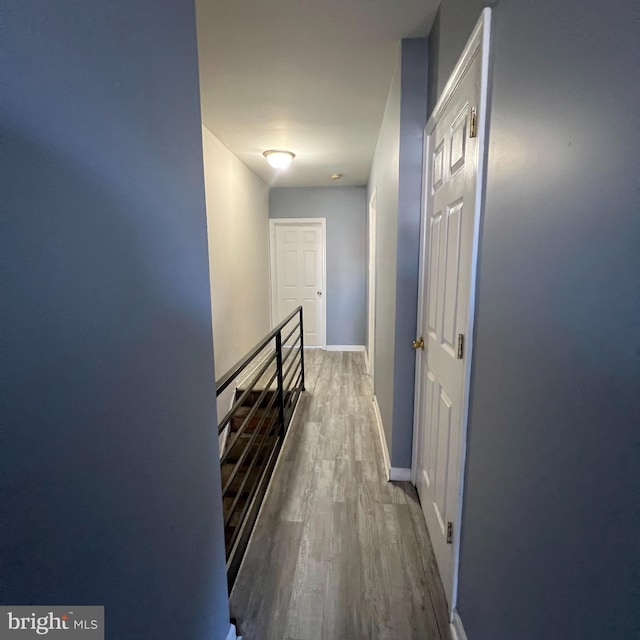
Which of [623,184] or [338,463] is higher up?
[623,184]

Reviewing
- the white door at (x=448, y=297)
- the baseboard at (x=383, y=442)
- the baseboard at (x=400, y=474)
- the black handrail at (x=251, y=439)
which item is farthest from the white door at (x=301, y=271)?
the white door at (x=448, y=297)

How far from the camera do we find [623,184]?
48cm

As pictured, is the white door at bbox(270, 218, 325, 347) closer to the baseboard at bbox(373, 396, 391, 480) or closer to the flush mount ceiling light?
the flush mount ceiling light

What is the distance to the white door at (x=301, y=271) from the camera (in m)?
5.32

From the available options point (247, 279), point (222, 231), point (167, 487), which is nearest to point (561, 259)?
point (167, 487)

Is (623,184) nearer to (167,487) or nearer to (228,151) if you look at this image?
(167,487)

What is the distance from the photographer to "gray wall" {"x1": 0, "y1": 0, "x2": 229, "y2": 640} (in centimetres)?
44

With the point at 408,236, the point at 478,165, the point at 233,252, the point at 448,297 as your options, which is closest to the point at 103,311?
the point at 478,165

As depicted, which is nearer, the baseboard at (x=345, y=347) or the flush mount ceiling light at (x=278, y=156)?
the flush mount ceiling light at (x=278, y=156)

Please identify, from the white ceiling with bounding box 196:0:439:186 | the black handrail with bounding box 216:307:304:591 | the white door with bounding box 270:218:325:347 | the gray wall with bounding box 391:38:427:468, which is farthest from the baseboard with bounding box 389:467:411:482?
the white door with bounding box 270:218:325:347

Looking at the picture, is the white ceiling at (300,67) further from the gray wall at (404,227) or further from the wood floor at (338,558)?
the wood floor at (338,558)

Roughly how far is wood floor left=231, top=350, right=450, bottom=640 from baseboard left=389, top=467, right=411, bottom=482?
1.8 inches

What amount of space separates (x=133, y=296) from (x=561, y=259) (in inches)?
31.5

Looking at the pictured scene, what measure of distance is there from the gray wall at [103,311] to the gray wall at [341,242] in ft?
14.6
